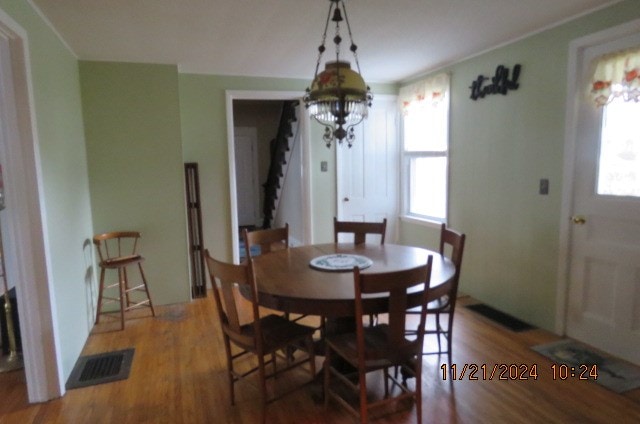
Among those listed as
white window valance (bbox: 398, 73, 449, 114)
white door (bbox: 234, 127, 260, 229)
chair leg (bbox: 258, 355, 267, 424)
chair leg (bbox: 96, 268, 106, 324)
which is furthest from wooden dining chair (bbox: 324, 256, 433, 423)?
white door (bbox: 234, 127, 260, 229)

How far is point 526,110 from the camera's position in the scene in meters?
3.10

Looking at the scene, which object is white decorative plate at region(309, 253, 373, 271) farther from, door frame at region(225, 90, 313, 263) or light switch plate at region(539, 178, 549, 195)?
door frame at region(225, 90, 313, 263)

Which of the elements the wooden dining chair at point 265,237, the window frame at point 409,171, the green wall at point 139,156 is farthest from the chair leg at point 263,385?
the window frame at point 409,171

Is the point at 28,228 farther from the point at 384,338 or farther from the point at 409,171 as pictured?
the point at 409,171

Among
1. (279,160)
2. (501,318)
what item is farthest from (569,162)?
(279,160)

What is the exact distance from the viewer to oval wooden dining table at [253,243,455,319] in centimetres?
180

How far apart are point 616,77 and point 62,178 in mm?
3690

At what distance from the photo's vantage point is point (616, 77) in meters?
2.45

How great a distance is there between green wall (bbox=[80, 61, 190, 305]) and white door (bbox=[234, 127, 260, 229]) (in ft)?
11.7

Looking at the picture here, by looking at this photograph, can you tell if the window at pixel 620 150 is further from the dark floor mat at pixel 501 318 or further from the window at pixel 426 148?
the window at pixel 426 148

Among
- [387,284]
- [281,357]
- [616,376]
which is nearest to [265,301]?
[387,284]

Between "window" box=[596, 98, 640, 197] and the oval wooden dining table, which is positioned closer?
the oval wooden dining table

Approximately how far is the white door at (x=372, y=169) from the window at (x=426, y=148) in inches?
5.7

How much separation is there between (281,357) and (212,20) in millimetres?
2304
